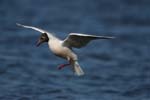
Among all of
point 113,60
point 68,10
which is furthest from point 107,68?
point 68,10

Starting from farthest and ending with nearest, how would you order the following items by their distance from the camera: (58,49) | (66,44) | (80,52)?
(80,52), (66,44), (58,49)

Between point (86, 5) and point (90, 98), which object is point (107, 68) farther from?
point (86, 5)

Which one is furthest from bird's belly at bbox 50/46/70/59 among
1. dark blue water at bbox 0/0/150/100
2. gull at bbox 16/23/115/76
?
dark blue water at bbox 0/0/150/100

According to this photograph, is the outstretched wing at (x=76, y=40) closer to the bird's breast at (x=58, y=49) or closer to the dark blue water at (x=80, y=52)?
the bird's breast at (x=58, y=49)

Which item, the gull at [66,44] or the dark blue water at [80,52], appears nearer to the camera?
the gull at [66,44]

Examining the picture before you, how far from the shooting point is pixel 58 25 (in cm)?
2438

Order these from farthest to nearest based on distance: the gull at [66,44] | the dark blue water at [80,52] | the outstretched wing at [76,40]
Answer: the dark blue water at [80,52]
the gull at [66,44]
the outstretched wing at [76,40]

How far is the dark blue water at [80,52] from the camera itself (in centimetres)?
1712

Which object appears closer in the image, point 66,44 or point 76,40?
point 76,40

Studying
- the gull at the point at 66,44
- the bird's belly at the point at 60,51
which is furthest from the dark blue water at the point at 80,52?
the bird's belly at the point at 60,51

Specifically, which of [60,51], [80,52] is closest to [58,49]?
[60,51]

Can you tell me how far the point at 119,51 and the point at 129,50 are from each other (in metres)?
0.28

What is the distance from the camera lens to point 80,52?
69.0ft

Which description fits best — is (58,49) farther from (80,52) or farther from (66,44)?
(80,52)
